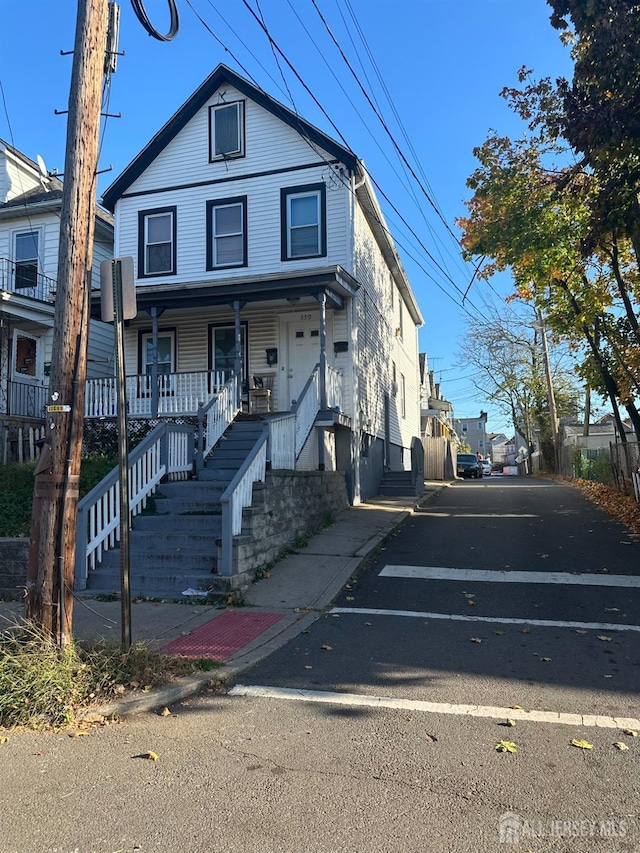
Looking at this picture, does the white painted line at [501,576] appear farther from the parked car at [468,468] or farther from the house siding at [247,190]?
the parked car at [468,468]

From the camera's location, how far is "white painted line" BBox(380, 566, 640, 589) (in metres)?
8.41

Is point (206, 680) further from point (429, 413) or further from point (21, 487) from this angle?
point (429, 413)

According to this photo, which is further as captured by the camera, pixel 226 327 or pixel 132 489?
pixel 226 327

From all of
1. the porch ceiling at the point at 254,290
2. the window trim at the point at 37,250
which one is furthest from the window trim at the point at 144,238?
the window trim at the point at 37,250

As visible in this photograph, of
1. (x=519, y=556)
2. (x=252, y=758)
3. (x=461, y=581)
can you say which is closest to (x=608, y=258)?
(x=519, y=556)

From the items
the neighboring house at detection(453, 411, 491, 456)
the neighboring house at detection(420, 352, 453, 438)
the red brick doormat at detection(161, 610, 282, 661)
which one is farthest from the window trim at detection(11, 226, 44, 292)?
the neighboring house at detection(453, 411, 491, 456)

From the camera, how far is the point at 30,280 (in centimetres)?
1873

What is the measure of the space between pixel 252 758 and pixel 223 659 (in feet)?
5.87

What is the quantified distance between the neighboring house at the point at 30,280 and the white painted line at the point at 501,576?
10.8 metres

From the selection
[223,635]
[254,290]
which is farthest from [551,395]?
[223,635]

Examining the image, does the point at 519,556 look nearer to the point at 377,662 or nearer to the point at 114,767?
the point at 377,662

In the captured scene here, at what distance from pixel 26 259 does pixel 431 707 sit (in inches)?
728

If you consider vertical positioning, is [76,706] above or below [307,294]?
below

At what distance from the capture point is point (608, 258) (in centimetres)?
1594
